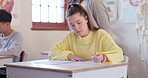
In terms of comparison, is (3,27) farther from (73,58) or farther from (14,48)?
(73,58)

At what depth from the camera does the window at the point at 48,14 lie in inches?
180

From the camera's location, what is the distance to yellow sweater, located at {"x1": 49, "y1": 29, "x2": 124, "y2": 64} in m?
2.25

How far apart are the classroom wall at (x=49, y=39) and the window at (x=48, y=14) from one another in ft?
0.42

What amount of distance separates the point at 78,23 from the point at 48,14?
8.56 ft

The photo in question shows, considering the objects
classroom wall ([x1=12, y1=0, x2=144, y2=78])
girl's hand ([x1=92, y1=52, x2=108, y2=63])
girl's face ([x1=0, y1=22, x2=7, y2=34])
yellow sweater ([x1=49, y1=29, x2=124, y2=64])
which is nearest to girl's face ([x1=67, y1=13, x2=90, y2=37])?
yellow sweater ([x1=49, y1=29, x2=124, y2=64])

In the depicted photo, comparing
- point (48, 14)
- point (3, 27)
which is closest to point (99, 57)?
point (3, 27)

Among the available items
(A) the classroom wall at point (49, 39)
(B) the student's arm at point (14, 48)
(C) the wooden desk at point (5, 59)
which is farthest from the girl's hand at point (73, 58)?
(A) the classroom wall at point (49, 39)

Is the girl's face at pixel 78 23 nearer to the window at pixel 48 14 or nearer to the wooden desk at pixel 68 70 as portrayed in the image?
the wooden desk at pixel 68 70

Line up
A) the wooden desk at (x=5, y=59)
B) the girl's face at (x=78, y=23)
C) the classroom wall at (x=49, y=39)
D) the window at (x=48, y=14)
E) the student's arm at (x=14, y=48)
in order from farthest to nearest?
the window at (x=48, y=14) < the classroom wall at (x=49, y=39) < the student's arm at (x=14, y=48) < the wooden desk at (x=5, y=59) < the girl's face at (x=78, y=23)

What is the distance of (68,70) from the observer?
65.1 inches

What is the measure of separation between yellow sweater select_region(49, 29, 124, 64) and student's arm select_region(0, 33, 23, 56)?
0.95 m

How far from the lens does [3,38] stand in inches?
140

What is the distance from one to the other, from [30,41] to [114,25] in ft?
5.37

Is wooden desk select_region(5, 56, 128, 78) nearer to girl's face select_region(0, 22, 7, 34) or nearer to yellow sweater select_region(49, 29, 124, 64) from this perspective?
yellow sweater select_region(49, 29, 124, 64)
